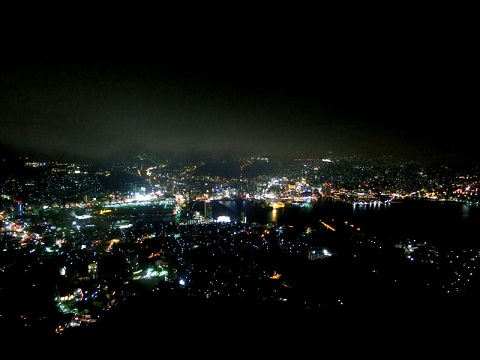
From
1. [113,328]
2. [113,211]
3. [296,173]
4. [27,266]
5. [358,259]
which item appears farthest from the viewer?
[296,173]

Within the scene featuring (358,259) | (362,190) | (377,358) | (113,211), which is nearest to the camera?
(377,358)

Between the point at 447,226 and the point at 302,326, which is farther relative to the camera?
the point at 447,226

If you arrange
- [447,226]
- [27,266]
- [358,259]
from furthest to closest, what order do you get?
[447,226] < [358,259] < [27,266]

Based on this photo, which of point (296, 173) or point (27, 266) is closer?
point (27, 266)

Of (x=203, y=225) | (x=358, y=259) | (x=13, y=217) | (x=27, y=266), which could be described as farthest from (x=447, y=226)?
(x=13, y=217)

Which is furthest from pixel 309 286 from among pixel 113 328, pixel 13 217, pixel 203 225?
pixel 13 217

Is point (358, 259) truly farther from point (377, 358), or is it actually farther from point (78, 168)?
point (78, 168)

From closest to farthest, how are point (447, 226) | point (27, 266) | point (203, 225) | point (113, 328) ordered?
point (113, 328) < point (27, 266) < point (203, 225) < point (447, 226)

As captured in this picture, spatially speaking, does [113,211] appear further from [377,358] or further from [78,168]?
[377,358]

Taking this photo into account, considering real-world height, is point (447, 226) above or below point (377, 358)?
below
